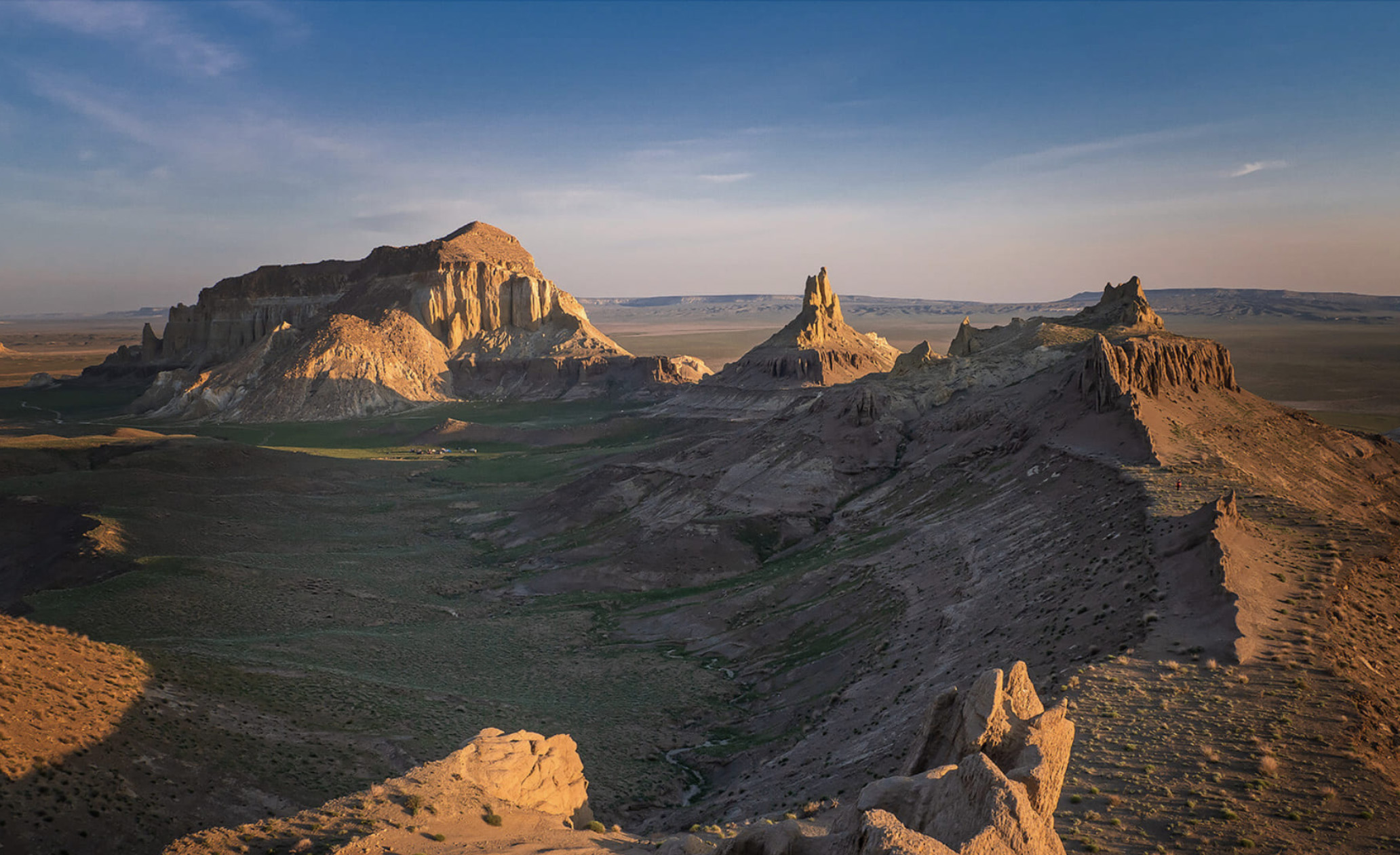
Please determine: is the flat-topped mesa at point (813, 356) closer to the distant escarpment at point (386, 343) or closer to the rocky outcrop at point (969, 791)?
the distant escarpment at point (386, 343)

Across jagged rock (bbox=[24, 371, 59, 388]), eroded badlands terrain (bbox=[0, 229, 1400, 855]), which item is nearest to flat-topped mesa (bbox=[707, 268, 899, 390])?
eroded badlands terrain (bbox=[0, 229, 1400, 855])

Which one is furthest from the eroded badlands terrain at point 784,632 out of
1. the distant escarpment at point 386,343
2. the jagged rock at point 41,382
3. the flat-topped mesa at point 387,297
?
the jagged rock at point 41,382

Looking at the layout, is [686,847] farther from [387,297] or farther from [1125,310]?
[387,297]

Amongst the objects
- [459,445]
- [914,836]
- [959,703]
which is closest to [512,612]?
[959,703]

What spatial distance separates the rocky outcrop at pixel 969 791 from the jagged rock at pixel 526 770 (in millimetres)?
6723

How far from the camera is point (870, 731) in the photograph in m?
23.3

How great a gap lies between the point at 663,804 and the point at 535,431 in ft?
299

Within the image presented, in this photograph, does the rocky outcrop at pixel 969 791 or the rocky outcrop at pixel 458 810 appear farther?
the rocky outcrop at pixel 458 810

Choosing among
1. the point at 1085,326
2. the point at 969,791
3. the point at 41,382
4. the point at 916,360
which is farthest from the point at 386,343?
the point at 969,791

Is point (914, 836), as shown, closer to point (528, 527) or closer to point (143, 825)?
point (143, 825)

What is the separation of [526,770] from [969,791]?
35.3 ft

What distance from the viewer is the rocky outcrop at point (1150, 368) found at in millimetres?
40250

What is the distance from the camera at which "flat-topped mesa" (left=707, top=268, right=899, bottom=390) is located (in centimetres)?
10669

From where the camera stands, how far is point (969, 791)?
36.7 feet
